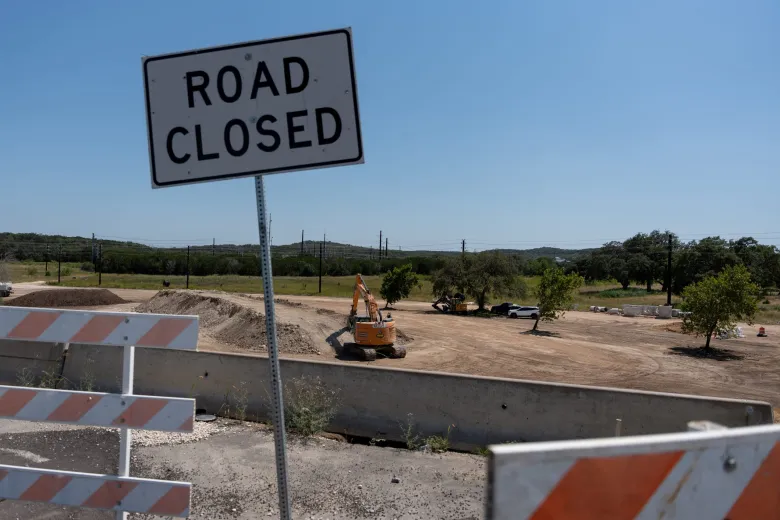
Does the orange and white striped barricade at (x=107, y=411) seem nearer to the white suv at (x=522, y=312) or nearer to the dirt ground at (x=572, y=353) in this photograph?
the dirt ground at (x=572, y=353)

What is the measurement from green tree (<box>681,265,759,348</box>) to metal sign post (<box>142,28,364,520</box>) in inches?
1211

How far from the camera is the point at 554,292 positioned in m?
35.8

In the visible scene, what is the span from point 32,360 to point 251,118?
23.9ft

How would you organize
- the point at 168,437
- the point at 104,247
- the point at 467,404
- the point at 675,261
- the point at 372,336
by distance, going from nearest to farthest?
the point at 168,437
the point at 467,404
the point at 372,336
the point at 675,261
the point at 104,247

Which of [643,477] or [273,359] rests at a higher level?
[273,359]

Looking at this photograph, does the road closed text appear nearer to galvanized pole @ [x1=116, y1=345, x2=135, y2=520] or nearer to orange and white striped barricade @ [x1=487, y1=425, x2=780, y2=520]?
galvanized pole @ [x1=116, y1=345, x2=135, y2=520]

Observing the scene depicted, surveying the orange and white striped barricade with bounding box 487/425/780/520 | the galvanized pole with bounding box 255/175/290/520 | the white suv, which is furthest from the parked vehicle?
the orange and white striped barricade with bounding box 487/425/780/520

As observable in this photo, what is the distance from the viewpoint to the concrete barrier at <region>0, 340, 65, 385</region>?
8.46 metres

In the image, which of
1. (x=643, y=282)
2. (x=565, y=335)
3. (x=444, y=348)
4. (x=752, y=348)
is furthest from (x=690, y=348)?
(x=643, y=282)

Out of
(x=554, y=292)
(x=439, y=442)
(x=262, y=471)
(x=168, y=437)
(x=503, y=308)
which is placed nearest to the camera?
(x=262, y=471)

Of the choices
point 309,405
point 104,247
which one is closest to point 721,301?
point 309,405

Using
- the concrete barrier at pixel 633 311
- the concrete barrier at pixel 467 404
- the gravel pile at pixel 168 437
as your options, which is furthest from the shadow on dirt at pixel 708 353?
the gravel pile at pixel 168 437

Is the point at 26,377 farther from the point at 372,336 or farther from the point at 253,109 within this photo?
the point at 372,336

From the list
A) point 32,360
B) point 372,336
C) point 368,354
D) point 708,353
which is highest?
point 32,360
